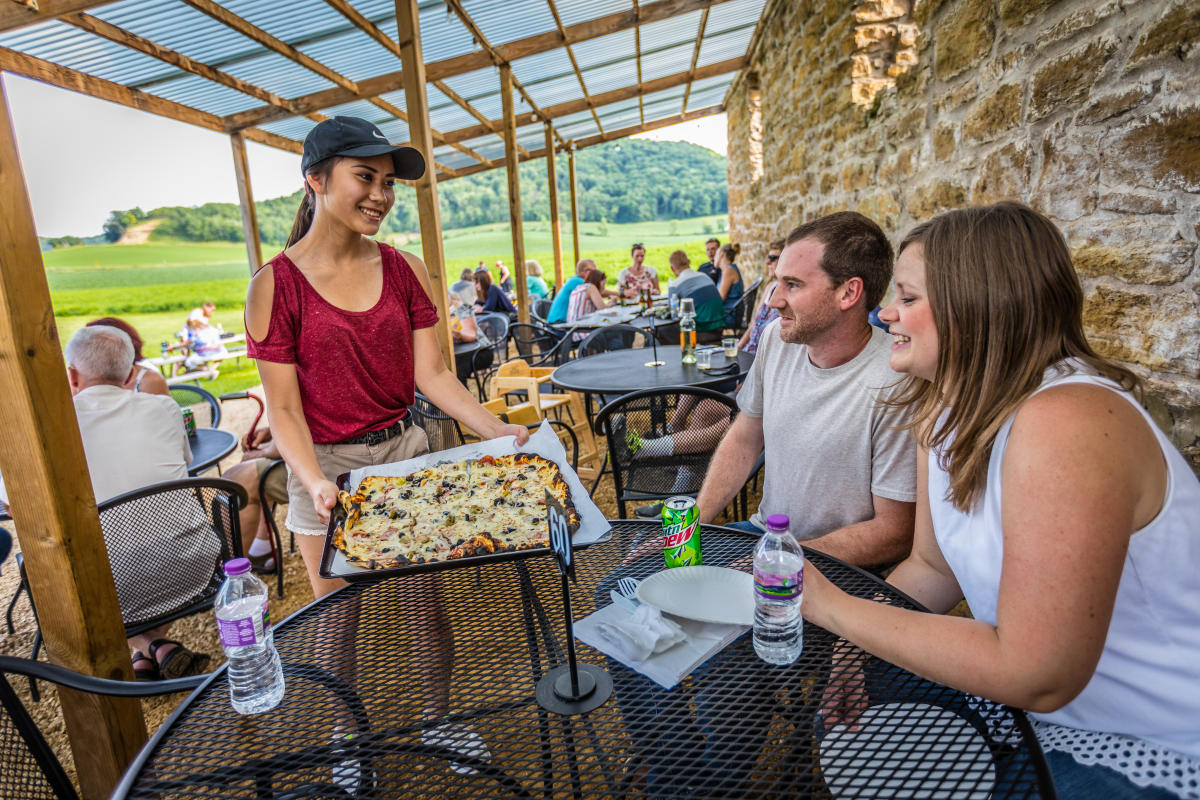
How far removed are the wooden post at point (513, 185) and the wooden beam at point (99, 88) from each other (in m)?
2.75

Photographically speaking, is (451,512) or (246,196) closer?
(451,512)

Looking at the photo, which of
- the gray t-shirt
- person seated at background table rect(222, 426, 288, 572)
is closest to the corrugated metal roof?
person seated at background table rect(222, 426, 288, 572)

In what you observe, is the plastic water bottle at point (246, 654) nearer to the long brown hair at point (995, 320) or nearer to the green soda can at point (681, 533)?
the green soda can at point (681, 533)

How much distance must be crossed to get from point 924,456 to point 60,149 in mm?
20721

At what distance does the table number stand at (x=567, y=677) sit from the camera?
89 cm

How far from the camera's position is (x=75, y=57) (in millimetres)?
4473

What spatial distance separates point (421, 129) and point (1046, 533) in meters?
4.01

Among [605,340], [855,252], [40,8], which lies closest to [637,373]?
[605,340]

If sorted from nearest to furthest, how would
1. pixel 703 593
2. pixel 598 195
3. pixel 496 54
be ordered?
pixel 703 593
pixel 496 54
pixel 598 195

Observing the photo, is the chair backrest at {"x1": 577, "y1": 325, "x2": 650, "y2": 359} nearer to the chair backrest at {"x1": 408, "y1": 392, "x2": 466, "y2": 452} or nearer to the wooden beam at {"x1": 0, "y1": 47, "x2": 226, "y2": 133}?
the chair backrest at {"x1": 408, "y1": 392, "x2": 466, "y2": 452}

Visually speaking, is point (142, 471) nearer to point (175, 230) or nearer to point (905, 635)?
point (905, 635)

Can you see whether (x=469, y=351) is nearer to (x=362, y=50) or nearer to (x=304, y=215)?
(x=362, y=50)

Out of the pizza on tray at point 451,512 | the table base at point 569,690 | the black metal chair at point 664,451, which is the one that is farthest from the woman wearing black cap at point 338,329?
the black metal chair at point 664,451

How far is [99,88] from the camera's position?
4871 millimetres
